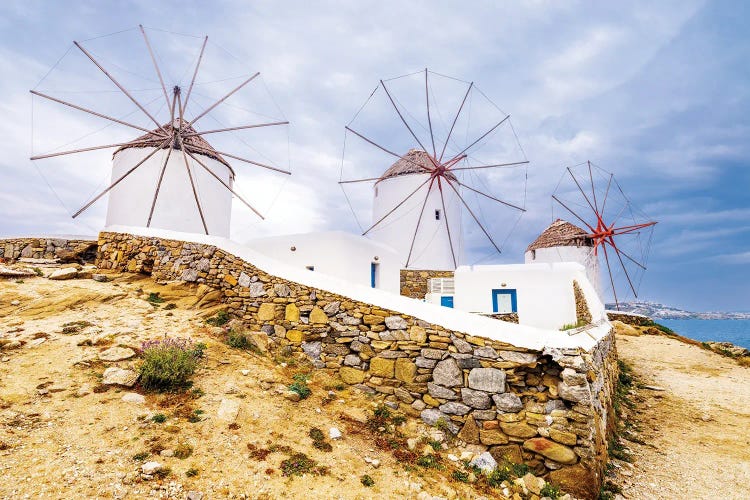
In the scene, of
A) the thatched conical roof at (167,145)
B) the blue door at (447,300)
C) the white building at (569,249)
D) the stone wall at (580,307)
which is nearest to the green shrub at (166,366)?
the thatched conical roof at (167,145)

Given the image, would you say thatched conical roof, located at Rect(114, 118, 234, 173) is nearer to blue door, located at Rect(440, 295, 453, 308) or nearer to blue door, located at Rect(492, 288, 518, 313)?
blue door, located at Rect(440, 295, 453, 308)

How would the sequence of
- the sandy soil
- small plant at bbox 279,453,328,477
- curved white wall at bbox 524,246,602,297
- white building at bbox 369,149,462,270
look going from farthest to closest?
curved white wall at bbox 524,246,602,297 < white building at bbox 369,149,462,270 < small plant at bbox 279,453,328,477 < the sandy soil

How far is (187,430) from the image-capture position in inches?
168

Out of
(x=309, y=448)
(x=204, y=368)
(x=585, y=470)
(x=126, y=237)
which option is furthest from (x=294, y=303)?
(x=126, y=237)

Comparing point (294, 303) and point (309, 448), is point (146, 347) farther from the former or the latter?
point (309, 448)

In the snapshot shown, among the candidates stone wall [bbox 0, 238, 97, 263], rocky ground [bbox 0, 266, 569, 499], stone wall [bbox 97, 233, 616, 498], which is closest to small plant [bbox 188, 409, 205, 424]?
rocky ground [bbox 0, 266, 569, 499]

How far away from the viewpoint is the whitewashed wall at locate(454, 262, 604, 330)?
1323 centimetres

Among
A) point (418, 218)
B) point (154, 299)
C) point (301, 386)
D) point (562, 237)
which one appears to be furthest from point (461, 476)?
point (562, 237)

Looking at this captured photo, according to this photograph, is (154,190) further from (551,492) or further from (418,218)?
(551,492)

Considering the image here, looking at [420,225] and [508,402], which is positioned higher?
[420,225]

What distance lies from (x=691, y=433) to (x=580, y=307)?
20.3ft

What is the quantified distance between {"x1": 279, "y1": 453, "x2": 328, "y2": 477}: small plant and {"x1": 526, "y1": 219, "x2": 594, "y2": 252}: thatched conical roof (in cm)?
2496

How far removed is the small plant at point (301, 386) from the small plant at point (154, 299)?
3958 millimetres

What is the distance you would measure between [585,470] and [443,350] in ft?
7.69
